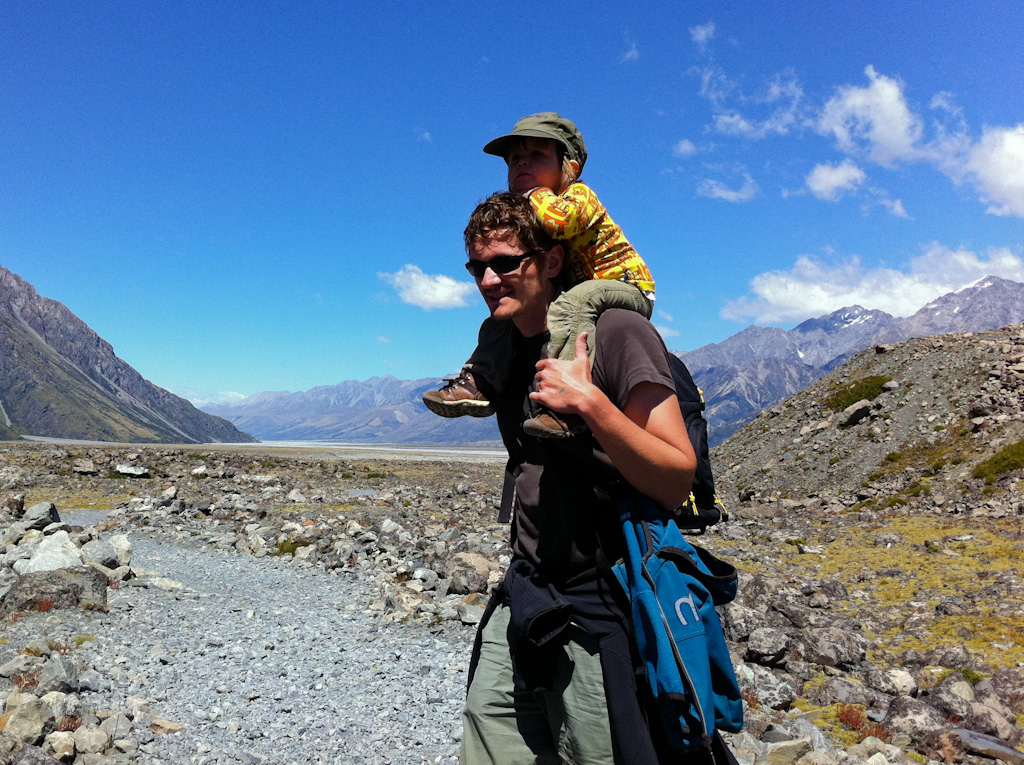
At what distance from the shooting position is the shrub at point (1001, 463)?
19.8 metres

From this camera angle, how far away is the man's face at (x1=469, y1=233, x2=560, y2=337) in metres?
2.63

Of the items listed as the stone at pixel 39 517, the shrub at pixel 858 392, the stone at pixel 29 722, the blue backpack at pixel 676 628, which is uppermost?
the shrub at pixel 858 392

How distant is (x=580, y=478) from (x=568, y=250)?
3.33 ft

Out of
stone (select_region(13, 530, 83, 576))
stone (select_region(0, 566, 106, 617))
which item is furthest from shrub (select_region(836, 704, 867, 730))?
stone (select_region(13, 530, 83, 576))

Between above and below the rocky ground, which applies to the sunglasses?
above

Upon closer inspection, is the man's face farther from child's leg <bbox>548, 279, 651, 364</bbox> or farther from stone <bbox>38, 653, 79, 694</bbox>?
stone <bbox>38, 653, 79, 694</bbox>

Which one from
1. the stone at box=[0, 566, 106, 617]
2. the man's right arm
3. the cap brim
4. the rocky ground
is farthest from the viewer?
the stone at box=[0, 566, 106, 617]

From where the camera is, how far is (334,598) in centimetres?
1132

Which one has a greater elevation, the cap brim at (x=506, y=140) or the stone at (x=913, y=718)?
the cap brim at (x=506, y=140)

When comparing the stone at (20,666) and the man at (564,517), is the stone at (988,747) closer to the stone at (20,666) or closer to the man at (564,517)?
the man at (564,517)

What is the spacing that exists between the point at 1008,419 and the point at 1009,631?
Result: 58.1 ft

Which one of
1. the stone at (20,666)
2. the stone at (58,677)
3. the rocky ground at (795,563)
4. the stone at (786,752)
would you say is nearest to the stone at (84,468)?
the rocky ground at (795,563)

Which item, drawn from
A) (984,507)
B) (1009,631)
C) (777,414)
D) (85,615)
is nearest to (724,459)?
(777,414)

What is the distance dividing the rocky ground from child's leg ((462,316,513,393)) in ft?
15.7
